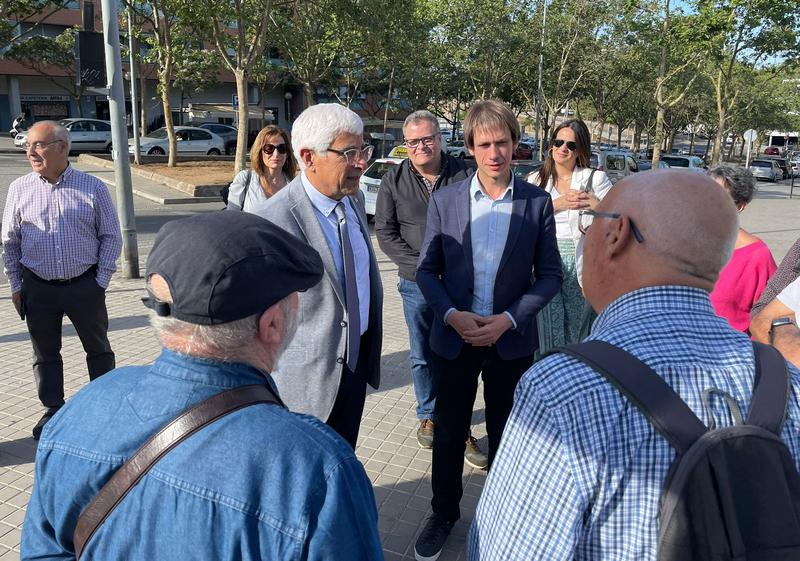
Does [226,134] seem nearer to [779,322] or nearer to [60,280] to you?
[60,280]

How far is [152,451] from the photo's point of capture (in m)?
1.16

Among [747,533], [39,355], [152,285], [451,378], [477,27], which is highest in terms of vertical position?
[477,27]

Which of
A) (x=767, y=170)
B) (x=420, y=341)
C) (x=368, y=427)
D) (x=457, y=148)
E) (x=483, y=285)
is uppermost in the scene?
(x=457, y=148)

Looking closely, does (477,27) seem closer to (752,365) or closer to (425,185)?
(425,185)

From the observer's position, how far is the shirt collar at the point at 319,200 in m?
2.67

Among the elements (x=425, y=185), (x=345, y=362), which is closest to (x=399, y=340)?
(x=425, y=185)

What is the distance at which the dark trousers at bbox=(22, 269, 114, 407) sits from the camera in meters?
3.87

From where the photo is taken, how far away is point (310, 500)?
1.12 m

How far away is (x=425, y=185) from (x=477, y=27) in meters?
29.6

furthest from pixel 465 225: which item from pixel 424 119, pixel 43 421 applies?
pixel 43 421

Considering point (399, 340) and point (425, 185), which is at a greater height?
point (425, 185)

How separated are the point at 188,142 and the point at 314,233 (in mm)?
27556

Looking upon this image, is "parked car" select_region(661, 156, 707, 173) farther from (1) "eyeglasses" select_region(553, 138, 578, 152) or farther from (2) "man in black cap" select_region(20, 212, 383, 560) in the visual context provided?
(2) "man in black cap" select_region(20, 212, 383, 560)

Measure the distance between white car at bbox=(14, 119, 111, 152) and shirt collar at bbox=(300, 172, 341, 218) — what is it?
2858 cm
